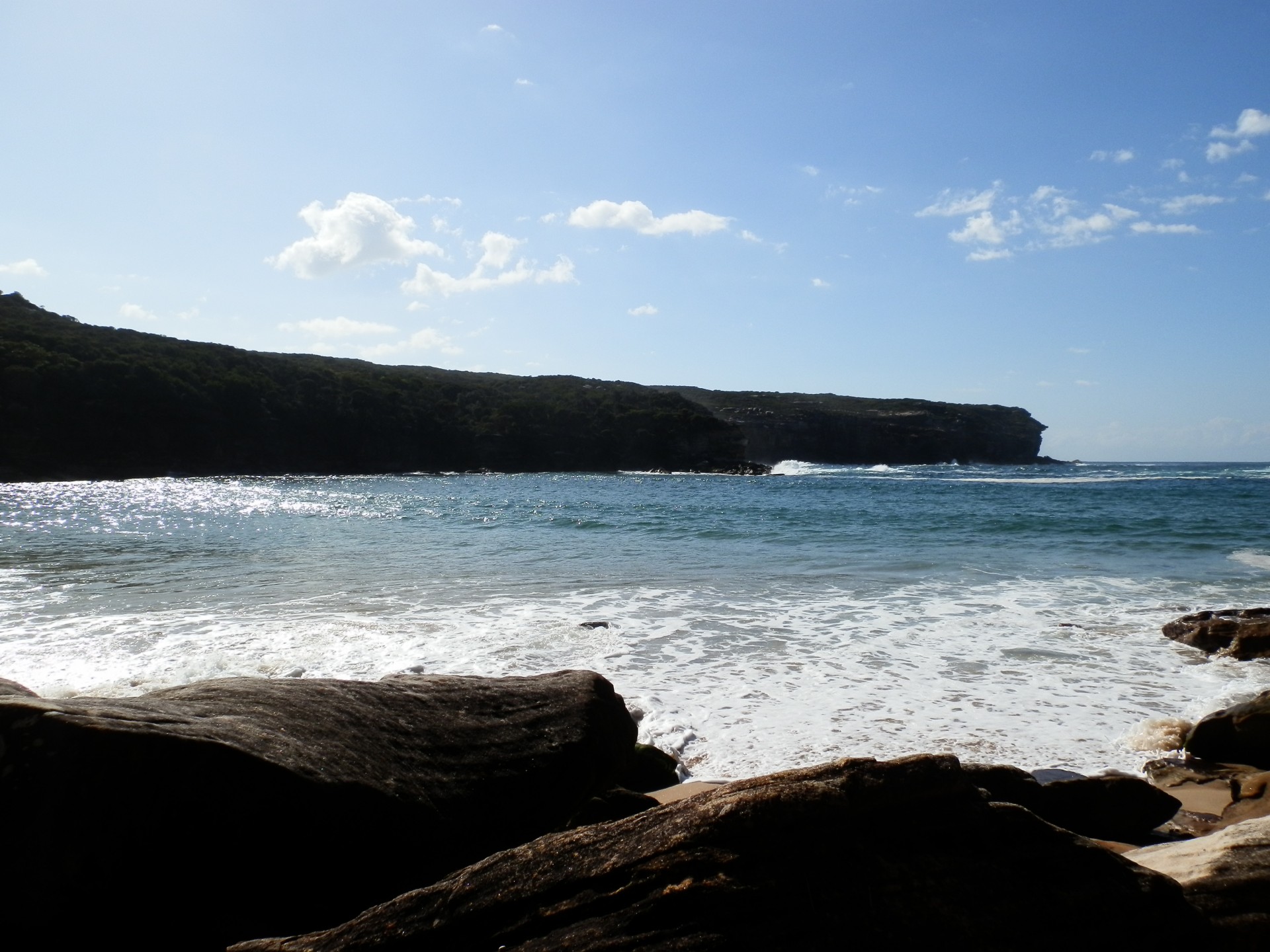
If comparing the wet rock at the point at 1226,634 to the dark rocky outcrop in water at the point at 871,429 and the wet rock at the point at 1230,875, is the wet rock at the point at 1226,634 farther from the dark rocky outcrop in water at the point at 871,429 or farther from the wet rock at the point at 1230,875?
the dark rocky outcrop in water at the point at 871,429

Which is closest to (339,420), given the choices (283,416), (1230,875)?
(283,416)

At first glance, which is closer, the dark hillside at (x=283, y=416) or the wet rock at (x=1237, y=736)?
the wet rock at (x=1237, y=736)

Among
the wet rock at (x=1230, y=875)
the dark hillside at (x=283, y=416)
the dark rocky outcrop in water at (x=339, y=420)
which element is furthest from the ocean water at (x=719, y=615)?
the dark rocky outcrop in water at (x=339, y=420)

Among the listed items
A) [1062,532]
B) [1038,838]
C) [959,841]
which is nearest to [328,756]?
[959,841]

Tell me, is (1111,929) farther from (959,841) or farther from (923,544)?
(923,544)

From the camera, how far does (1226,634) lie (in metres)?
9.63

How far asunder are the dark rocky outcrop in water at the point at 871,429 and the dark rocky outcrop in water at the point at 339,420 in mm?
310

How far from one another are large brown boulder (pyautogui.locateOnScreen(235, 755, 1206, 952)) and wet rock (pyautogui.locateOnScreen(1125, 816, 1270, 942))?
19 cm

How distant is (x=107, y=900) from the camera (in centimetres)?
293

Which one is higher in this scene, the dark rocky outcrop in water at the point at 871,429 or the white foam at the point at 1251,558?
the dark rocky outcrop in water at the point at 871,429

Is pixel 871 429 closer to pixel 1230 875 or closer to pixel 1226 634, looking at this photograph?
pixel 1226 634

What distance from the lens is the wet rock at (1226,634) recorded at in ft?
30.3

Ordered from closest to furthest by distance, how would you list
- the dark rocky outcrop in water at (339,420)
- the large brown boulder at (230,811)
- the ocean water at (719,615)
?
1. the large brown boulder at (230,811)
2. the ocean water at (719,615)
3. the dark rocky outcrop in water at (339,420)

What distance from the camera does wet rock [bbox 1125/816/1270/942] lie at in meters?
2.70
